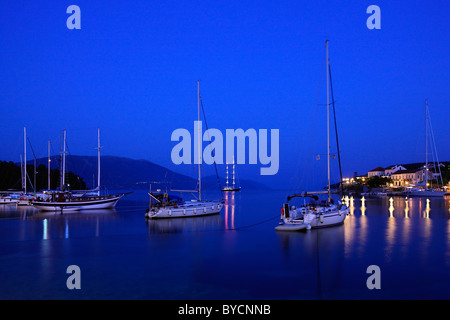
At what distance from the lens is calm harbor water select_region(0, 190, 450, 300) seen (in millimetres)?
14445

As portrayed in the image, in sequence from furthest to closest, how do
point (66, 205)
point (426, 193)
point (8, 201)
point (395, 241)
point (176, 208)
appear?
point (426, 193) < point (8, 201) < point (66, 205) < point (176, 208) < point (395, 241)

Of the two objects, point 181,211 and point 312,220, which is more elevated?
point 312,220

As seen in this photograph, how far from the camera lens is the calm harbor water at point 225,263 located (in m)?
14.4

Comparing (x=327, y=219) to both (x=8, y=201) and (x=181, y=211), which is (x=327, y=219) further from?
(x=8, y=201)

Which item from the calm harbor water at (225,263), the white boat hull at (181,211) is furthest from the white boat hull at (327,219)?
the white boat hull at (181,211)

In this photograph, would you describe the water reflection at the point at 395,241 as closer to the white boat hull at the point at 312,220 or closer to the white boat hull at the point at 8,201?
the white boat hull at the point at 312,220

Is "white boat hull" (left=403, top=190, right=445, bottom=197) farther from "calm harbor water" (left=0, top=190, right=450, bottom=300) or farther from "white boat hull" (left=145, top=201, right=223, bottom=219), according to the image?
"white boat hull" (left=145, top=201, right=223, bottom=219)

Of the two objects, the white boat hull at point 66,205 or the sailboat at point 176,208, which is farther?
the white boat hull at point 66,205

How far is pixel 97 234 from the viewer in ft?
103

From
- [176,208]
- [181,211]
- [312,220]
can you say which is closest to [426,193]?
[181,211]

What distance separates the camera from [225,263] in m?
19.7

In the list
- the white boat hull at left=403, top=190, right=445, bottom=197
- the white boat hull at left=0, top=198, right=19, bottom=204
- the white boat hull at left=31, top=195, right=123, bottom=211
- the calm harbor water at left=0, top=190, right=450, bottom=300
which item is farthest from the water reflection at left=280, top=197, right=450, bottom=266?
the white boat hull at left=403, top=190, right=445, bottom=197
